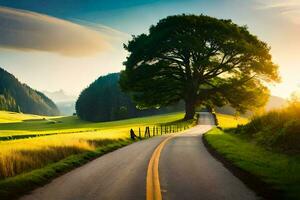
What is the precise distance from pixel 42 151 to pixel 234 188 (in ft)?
27.8

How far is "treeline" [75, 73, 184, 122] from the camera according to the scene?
149 meters

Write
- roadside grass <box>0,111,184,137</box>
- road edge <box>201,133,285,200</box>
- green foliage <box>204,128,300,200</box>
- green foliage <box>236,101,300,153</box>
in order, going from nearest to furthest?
road edge <box>201,133,285,200</box>, green foliage <box>204,128,300,200</box>, green foliage <box>236,101,300,153</box>, roadside grass <box>0,111,184,137</box>

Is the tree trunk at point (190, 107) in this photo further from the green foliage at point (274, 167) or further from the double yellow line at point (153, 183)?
the double yellow line at point (153, 183)

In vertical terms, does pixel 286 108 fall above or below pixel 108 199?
above

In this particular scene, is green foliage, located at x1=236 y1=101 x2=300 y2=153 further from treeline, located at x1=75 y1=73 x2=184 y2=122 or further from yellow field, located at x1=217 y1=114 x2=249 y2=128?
treeline, located at x1=75 y1=73 x2=184 y2=122

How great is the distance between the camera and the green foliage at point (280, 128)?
15.1 m

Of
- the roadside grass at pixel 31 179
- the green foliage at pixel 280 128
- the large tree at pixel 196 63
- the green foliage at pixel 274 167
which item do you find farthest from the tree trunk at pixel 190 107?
the roadside grass at pixel 31 179

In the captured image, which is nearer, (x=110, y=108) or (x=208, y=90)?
(x=208, y=90)

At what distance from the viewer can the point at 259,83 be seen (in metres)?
56.0

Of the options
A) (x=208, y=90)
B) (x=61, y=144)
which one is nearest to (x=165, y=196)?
(x=61, y=144)

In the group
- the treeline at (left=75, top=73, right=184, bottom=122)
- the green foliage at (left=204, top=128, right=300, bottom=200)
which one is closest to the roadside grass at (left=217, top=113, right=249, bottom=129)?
the green foliage at (left=204, top=128, right=300, bottom=200)

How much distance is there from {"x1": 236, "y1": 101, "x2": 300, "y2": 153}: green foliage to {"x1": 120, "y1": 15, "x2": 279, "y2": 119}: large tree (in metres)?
29.1

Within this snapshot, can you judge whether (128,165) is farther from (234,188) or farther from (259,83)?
(259,83)

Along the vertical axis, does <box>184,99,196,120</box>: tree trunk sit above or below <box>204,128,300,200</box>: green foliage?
above
